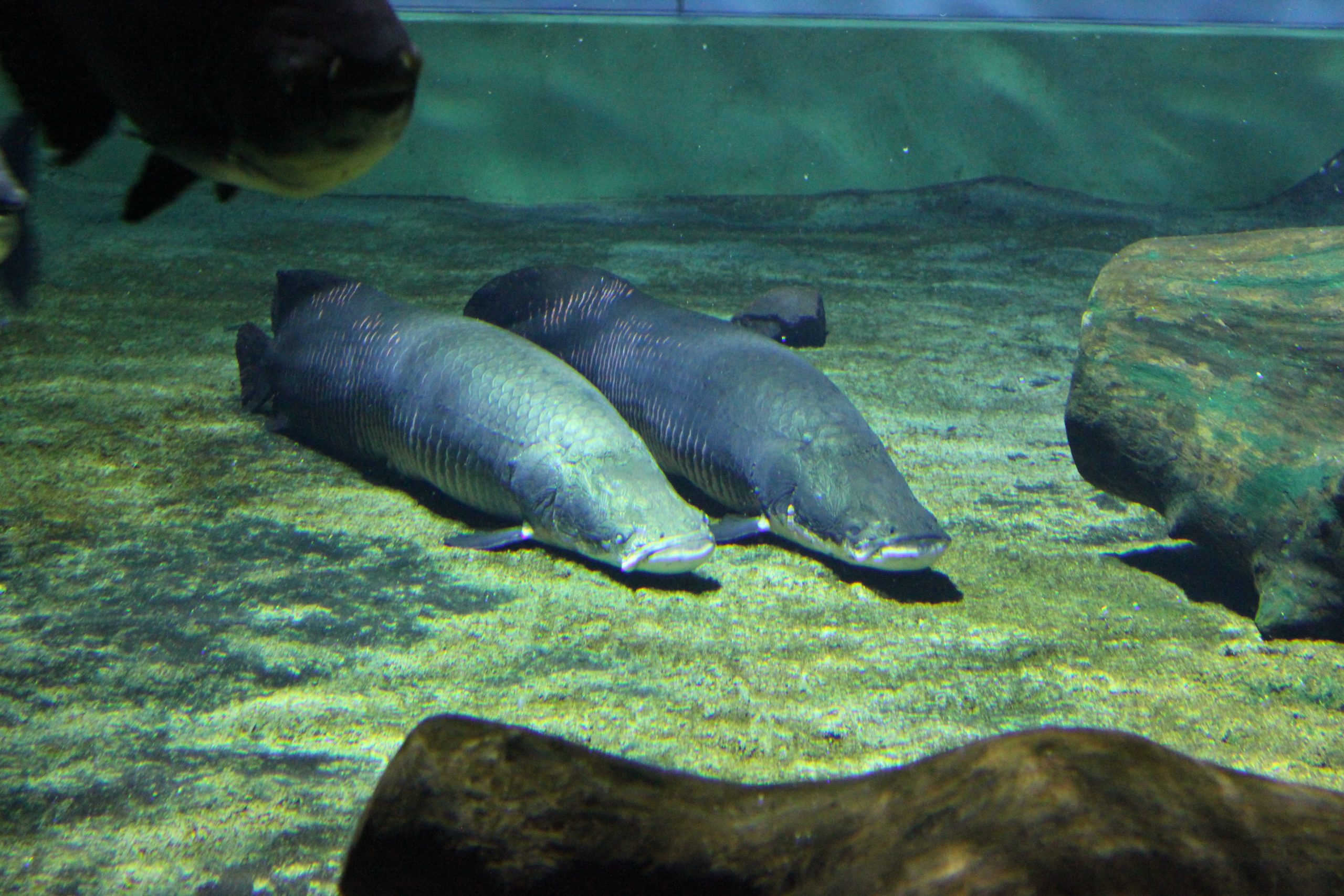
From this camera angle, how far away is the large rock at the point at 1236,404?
3.35 m

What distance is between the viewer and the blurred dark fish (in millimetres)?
1625

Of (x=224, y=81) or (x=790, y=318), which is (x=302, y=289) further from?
(x=224, y=81)

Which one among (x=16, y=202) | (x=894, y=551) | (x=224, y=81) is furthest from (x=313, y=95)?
(x=894, y=551)

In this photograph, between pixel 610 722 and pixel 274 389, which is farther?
pixel 274 389

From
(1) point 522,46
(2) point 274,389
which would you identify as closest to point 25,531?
(2) point 274,389

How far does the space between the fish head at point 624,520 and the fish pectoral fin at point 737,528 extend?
0.54 ft

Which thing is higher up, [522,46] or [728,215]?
[522,46]

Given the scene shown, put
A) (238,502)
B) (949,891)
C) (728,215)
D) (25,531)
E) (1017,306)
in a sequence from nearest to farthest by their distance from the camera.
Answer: (949,891)
(25,531)
(238,502)
(1017,306)
(728,215)

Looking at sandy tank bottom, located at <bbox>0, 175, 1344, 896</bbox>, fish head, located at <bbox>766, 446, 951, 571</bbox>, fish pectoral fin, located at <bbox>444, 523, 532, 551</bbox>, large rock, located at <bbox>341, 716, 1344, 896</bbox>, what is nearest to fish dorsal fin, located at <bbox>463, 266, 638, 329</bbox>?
sandy tank bottom, located at <bbox>0, 175, 1344, 896</bbox>

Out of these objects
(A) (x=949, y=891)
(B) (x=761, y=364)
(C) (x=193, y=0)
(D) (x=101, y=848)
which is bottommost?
(D) (x=101, y=848)

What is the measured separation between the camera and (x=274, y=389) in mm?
4891

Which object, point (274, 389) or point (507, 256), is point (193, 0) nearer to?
→ point (274, 389)

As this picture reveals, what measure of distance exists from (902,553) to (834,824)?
230 cm

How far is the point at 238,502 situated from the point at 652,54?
934 cm
